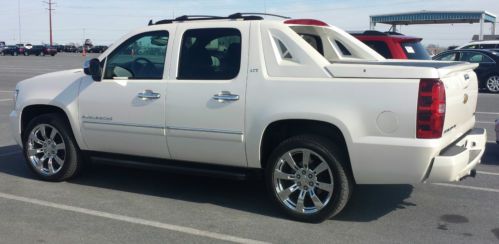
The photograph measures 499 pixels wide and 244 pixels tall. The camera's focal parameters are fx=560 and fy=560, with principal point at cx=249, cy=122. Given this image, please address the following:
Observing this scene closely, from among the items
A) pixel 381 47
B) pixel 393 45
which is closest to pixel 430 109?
pixel 393 45

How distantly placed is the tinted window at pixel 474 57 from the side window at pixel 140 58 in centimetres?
1477

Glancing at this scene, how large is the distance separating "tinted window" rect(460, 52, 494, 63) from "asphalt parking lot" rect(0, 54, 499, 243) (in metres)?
12.4

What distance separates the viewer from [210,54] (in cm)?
562

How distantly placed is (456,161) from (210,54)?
253 centimetres

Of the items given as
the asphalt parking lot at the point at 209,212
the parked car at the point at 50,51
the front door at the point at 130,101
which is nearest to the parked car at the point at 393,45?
the asphalt parking lot at the point at 209,212

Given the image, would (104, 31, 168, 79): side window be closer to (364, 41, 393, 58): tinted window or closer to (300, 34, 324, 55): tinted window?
(300, 34, 324, 55): tinted window

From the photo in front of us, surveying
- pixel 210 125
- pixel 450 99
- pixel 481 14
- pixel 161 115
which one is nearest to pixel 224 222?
pixel 210 125

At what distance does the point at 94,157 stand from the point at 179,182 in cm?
102

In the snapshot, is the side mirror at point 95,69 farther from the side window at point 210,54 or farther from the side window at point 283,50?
the side window at point 283,50

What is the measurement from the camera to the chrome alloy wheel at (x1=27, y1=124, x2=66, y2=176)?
21.3ft

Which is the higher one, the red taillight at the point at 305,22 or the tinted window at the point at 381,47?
the red taillight at the point at 305,22

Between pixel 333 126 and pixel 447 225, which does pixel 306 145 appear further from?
pixel 447 225

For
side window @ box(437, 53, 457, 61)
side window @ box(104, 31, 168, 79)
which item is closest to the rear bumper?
side window @ box(104, 31, 168, 79)

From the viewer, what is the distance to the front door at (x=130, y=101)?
18.7ft
